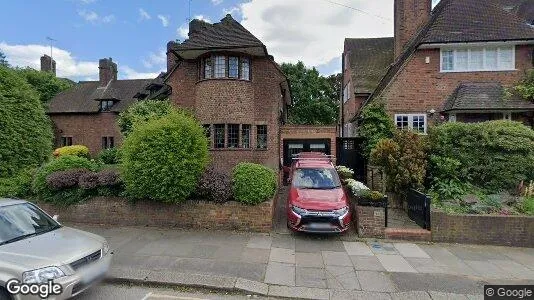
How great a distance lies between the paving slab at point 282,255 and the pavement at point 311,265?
22 mm

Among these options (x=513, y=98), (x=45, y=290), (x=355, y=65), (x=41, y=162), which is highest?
(x=355, y=65)

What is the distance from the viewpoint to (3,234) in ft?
15.1

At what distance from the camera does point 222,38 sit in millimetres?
14219

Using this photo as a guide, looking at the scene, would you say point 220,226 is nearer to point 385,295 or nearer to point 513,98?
point 385,295

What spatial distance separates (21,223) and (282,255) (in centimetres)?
489

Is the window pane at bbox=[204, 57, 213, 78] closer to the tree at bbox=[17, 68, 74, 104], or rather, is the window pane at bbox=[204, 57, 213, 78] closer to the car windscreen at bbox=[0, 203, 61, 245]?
the car windscreen at bbox=[0, 203, 61, 245]

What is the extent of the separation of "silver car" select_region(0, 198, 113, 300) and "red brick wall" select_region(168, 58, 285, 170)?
9367mm

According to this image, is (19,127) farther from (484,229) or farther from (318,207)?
(484,229)

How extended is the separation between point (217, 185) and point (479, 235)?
23.4 ft

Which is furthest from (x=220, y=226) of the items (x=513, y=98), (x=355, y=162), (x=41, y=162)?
(x=513, y=98)

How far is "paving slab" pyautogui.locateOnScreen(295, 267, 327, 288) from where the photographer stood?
5.54m

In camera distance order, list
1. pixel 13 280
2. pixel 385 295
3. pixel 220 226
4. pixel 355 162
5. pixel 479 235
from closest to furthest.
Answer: pixel 13 280 → pixel 385 295 → pixel 479 235 → pixel 220 226 → pixel 355 162

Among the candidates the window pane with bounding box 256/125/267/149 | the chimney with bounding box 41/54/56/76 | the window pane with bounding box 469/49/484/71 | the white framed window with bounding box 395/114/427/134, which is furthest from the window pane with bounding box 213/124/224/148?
the chimney with bounding box 41/54/56/76

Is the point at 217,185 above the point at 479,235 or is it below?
above
